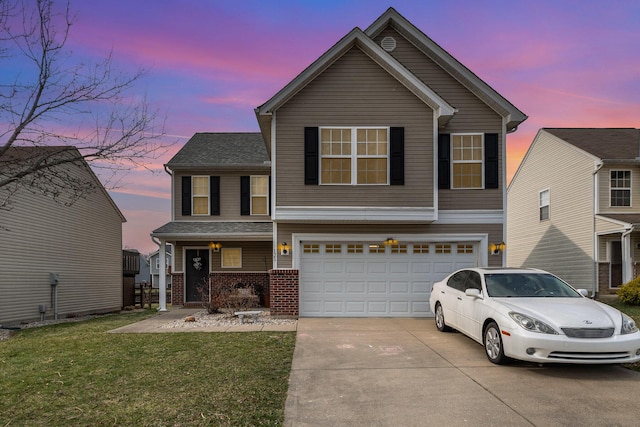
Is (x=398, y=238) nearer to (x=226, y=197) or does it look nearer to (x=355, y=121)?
(x=355, y=121)

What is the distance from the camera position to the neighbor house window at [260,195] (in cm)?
1814

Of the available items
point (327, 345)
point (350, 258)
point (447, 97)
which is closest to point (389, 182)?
point (350, 258)

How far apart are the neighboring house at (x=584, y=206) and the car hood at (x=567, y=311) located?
12.5 metres

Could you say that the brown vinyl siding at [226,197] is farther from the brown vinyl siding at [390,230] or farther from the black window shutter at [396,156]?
the black window shutter at [396,156]

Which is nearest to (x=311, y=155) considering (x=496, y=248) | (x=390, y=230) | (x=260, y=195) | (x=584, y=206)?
(x=390, y=230)

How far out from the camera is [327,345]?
8.66 meters

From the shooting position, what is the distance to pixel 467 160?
42.2ft

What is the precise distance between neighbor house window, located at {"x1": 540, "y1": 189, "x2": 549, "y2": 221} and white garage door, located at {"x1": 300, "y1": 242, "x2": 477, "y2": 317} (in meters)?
12.5

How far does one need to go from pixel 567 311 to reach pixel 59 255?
17744mm

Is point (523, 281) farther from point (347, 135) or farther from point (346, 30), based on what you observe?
point (346, 30)

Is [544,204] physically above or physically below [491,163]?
below

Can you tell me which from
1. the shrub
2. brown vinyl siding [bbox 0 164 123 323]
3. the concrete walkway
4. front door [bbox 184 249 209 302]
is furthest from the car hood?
brown vinyl siding [bbox 0 164 123 323]

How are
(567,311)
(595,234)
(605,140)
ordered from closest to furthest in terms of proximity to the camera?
(567,311) → (595,234) → (605,140)

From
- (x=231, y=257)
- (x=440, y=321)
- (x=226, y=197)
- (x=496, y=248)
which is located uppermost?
(x=226, y=197)
